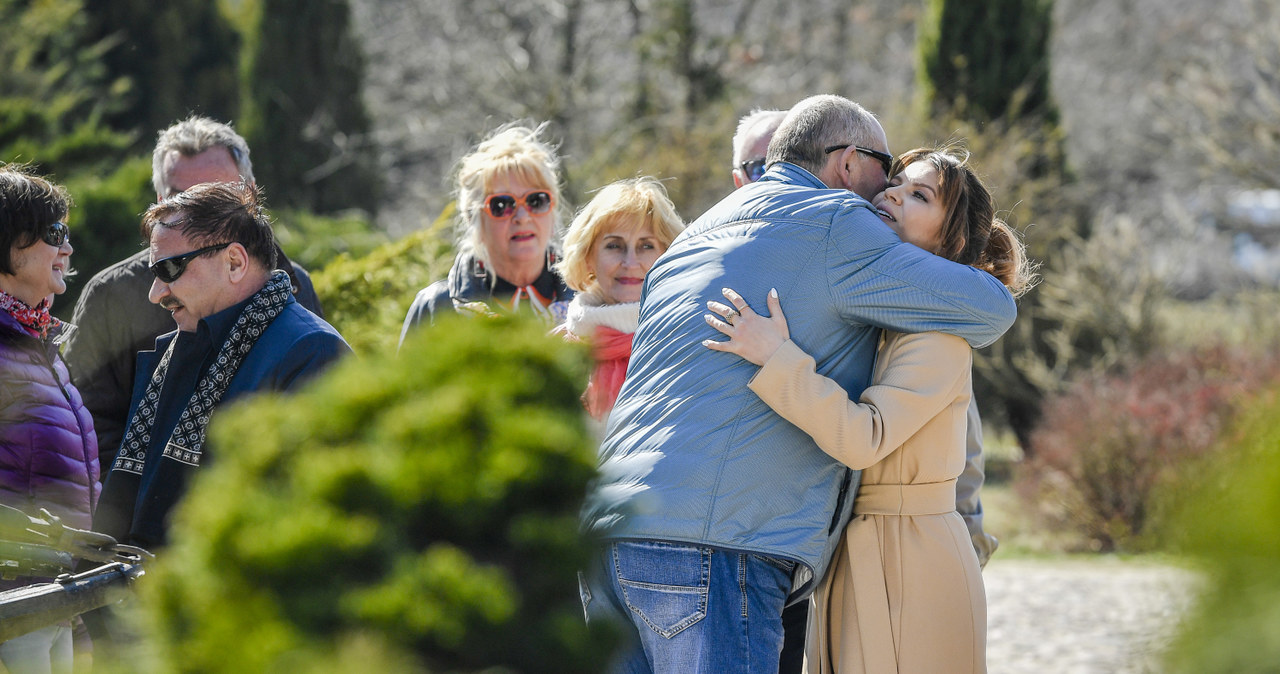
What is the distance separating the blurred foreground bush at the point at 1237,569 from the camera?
842mm

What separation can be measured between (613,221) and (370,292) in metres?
2.19

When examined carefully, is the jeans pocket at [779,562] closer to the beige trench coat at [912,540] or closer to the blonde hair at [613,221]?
the beige trench coat at [912,540]

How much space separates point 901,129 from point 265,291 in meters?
12.3

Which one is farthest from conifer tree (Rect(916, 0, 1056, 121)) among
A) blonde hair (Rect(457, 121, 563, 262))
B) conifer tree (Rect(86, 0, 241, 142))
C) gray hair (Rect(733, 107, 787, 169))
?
gray hair (Rect(733, 107, 787, 169))

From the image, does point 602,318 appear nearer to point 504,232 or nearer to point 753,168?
point 753,168

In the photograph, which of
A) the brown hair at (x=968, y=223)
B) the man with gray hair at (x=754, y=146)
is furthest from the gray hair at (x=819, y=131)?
the man with gray hair at (x=754, y=146)

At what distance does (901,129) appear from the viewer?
14062 millimetres

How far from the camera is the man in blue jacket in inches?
90.4

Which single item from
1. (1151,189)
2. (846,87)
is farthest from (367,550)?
(1151,189)

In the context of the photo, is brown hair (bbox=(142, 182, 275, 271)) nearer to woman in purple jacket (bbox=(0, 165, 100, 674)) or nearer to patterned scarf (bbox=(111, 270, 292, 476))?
patterned scarf (bbox=(111, 270, 292, 476))

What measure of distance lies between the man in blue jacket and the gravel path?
335 cm

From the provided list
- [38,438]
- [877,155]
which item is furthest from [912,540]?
[38,438]

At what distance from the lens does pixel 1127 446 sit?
9.23m

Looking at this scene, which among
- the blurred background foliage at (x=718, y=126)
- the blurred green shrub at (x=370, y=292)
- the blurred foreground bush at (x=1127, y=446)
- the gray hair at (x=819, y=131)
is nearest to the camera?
the gray hair at (x=819, y=131)
